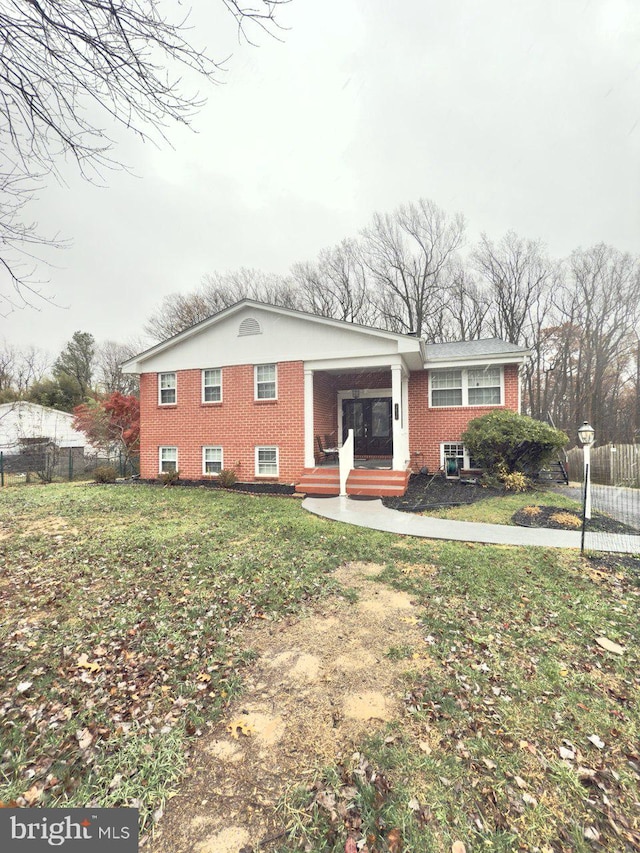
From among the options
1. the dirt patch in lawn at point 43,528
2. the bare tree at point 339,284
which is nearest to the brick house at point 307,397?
the dirt patch in lawn at point 43,528

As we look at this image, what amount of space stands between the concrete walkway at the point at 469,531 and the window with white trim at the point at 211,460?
17.5 feet

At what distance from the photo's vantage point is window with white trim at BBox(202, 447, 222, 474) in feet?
42.3

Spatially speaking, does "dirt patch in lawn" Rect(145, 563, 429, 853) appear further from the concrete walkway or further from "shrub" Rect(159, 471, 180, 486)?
"shrub" Rect(159, 471, 180, 486)

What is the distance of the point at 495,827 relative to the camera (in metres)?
1.77

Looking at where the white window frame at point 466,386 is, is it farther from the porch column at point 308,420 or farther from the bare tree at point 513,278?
the bare tree at point 513,278

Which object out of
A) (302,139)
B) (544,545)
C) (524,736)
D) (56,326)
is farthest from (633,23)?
(56,326)

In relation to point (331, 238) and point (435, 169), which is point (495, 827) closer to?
point (435, 169)

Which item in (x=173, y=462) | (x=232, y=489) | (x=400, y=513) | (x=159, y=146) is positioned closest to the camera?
(x=159, y=146)

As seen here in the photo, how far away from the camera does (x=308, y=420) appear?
11.5 metres

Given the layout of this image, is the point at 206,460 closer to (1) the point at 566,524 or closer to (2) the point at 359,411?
(2) the point at 359,411

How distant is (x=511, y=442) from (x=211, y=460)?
9649 millimetres

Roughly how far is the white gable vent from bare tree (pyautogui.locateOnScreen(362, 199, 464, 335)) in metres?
16.7

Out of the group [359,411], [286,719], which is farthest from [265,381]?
[286,719]

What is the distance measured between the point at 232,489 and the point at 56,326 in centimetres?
3188
